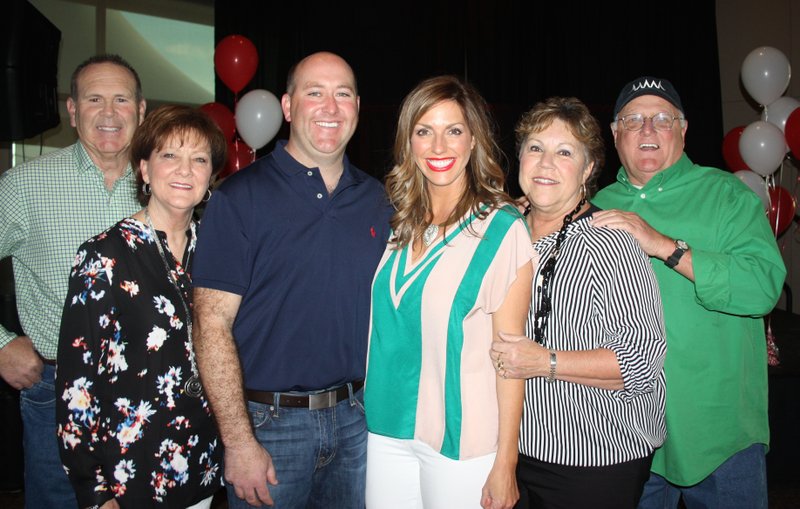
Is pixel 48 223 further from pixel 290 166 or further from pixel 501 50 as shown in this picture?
pixel 501 50

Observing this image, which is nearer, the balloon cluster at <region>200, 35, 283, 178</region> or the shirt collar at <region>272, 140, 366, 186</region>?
the shirt collar at <region>272, 140, 366, 186</region>

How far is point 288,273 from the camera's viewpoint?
6.43 feet

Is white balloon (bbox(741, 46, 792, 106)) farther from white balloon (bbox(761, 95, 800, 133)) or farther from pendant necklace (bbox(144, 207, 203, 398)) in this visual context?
pendant necklace (bbox(144, 207, 203, 398))

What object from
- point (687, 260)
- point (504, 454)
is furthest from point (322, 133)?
point (687, 260)

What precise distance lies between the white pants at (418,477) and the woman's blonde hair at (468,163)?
0.62 m

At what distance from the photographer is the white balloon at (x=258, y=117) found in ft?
18.7

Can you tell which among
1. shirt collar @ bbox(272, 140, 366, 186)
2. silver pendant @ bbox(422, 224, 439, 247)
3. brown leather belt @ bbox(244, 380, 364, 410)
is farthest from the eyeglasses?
brown leather belt @ bbox(244, 380, 364, 410)

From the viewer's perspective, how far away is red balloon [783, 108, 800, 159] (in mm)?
5074

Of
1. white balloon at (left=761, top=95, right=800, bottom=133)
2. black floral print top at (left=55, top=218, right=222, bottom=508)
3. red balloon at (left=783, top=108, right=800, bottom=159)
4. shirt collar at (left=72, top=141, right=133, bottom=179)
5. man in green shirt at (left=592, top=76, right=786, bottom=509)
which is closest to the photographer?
black floral print top at (left=55, top=218, right=222, bottom=508)

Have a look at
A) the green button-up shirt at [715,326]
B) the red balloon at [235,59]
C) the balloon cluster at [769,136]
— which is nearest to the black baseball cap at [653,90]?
the green button-up shirt at [715,326]

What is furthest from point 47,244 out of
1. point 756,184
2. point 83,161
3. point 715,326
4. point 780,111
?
point 780,111

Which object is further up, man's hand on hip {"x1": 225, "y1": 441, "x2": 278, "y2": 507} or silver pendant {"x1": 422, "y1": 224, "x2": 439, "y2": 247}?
silver pendant {"x1": 422, "y1": 224, "x2": 439, "y2": 247}

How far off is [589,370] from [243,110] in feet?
15.6

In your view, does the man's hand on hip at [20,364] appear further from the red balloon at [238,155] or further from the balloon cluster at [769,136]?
the balloon cluster at [769,136]
